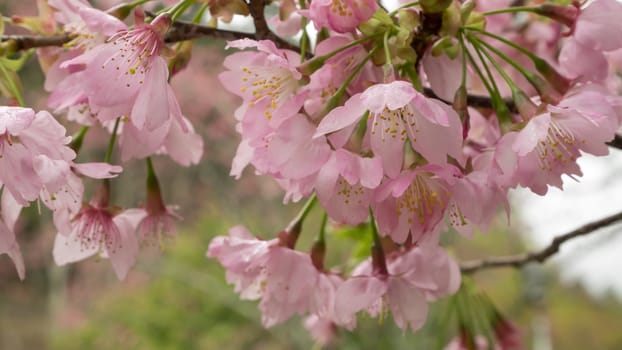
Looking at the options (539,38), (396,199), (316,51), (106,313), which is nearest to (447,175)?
(396,199)

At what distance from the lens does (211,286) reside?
4.08m

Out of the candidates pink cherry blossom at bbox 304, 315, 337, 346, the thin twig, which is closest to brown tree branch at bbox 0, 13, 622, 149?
the thin twig

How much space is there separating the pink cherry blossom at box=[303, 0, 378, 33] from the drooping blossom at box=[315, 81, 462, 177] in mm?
62

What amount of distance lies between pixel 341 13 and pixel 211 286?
12.4ft

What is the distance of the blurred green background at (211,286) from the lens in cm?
389

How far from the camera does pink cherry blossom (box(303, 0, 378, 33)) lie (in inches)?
19.2

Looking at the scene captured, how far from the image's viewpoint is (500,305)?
14.0ft

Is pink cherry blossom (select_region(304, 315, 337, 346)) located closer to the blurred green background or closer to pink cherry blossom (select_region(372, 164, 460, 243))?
pink cherry blossom (select_region(372, 164, 460, 243))

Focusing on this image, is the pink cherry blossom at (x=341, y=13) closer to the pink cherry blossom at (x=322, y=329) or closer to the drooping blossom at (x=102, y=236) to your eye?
the drooping blossom at (x=102, y=236)

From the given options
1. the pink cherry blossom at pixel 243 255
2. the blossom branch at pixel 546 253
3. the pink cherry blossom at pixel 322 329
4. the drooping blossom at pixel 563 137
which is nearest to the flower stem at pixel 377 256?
the pink cherry blossom at pixel 243 255

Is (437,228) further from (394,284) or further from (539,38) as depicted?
(539,38)

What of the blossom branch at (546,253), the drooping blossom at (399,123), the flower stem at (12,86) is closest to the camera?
the drooping blossom at (399,123)

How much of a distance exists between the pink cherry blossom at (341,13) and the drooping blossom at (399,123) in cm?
6

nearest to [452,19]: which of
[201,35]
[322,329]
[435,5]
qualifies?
[435,5]
